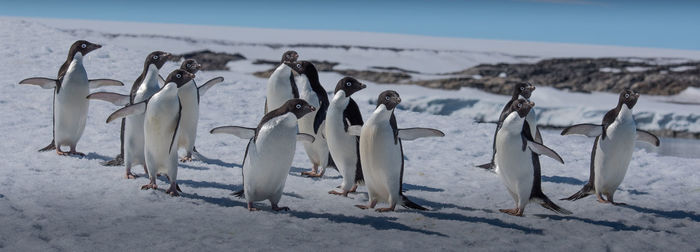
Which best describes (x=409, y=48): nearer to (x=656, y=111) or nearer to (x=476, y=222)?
(x=656, y=111)

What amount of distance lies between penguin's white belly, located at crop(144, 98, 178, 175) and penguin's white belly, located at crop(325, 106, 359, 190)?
0.94 metres

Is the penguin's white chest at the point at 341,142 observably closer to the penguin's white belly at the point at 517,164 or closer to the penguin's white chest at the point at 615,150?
the penguin's white belly at the point at 517,164

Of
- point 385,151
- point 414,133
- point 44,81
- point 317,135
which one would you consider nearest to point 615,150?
point 414,133

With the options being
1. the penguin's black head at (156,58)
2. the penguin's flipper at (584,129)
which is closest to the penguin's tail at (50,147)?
the penguin's black head at (156,58)

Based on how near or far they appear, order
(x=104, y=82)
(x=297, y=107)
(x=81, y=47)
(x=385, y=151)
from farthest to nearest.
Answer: (x=104, y=82) < (x=81, y=47) < (x=385, y=151) < (x=297, y=107)

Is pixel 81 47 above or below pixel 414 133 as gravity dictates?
above

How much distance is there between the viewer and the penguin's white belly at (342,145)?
432 cm

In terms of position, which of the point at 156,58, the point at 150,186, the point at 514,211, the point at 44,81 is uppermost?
the point at 156,58

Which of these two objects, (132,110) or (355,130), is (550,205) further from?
(132,110)

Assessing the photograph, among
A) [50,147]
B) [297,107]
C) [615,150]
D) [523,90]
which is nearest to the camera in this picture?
[297,107]

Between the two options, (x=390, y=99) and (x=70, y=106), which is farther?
(x=70, y=106)

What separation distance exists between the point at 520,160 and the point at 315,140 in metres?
1.56

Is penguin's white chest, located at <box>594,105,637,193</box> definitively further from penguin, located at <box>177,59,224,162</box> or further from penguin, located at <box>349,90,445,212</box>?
penguin, located at <box>177,59,224,162</box>

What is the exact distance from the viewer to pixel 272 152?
374 centimetres
